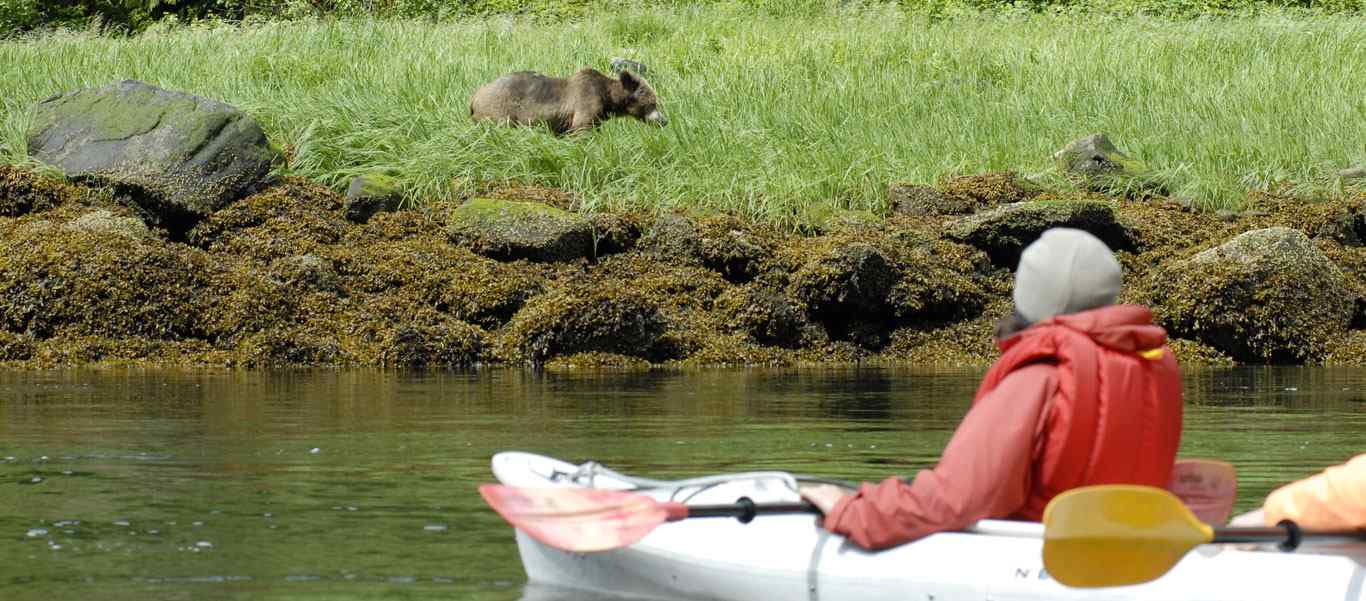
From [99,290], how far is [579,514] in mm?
9948

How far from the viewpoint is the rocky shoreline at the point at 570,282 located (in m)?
13.9

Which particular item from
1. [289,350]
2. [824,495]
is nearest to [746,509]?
[824,495]

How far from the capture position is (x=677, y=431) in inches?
360

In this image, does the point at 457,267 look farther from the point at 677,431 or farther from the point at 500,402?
the point at 677,431

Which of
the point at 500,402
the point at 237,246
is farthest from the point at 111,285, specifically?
the point at 500,402

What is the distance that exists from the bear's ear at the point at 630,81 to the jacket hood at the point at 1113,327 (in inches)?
544

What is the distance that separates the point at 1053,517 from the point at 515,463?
6.50ft

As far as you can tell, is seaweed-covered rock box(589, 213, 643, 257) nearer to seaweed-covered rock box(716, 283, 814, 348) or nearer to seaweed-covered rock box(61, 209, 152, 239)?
seaweed-covered rock box(716, 283, 814, 348)

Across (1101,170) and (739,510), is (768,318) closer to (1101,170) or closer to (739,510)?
(1101,170)

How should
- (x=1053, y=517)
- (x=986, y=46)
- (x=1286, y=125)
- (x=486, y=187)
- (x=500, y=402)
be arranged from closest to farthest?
(x=1053, y=517) < (x=500, y=402) < (x=486, y=187) < (x=1286, y=125) < (x=986, y=46)

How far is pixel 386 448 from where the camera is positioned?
842 cm

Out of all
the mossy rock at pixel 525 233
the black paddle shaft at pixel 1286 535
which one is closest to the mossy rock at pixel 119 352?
→ the mossy rock at pixel 525 233

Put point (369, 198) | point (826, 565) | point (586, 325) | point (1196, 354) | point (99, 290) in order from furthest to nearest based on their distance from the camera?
point (369, 198), point (1196, 354), point (99, 290), point (586, 325), point (826, 565)

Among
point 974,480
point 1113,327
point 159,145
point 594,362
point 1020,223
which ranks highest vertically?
point 159,145
